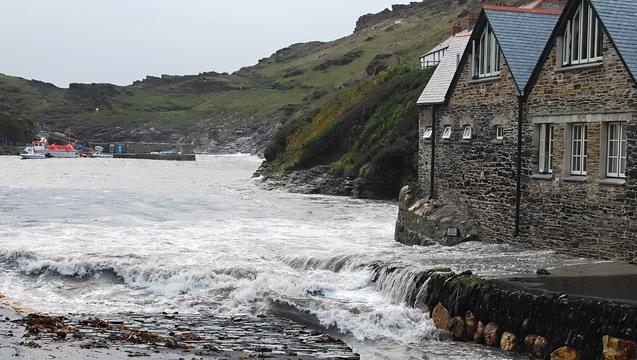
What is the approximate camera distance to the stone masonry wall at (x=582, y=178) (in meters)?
19.2

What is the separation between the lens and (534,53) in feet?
80.5

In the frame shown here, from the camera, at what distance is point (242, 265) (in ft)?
79.5

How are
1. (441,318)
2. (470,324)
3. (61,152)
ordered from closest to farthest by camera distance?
(470,324) → (441,318) → (61,152)

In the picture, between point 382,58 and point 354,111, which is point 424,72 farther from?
point 382,58

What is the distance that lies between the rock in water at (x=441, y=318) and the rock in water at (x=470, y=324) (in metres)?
0.53

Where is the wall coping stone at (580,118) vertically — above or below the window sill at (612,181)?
above

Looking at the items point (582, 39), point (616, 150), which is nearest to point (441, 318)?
point (616, 150)

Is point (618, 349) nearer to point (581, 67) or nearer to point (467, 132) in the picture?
point (581, 67)

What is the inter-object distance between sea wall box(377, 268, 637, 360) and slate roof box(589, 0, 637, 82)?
260 inches

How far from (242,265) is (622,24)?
1305 centimetres

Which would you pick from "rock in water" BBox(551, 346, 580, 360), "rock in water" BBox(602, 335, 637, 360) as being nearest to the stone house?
"rock in water" BBox(551, 346, 580, 360)

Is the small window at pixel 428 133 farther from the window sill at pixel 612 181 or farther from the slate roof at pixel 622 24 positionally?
the slate roof at pixel 622 24

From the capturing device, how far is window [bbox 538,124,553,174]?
881 inches

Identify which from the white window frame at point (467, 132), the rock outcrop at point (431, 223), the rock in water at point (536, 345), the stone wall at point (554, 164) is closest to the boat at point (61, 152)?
the rock outcrop at point (431, 223)
